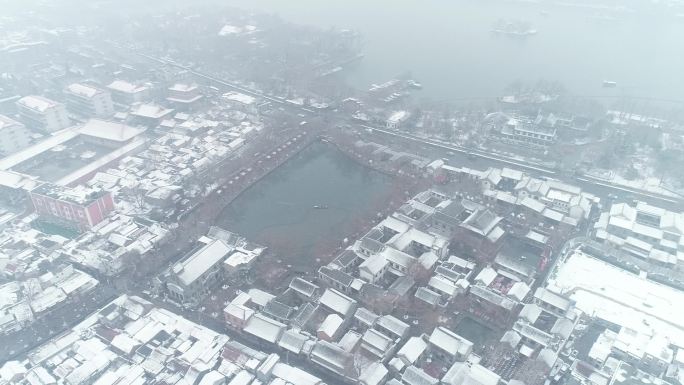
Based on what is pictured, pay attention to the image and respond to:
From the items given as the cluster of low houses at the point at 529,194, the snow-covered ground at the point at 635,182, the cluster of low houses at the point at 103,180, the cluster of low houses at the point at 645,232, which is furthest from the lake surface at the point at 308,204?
the snow-covered ground at the point at 635,182

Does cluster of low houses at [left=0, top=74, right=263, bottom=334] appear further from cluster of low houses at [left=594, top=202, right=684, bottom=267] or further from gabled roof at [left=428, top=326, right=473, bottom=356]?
cluster of low houses at [left=594, top=202, right=684, bottom=267]

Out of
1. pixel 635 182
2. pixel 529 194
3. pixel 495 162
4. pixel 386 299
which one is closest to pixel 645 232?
pixel 529 194

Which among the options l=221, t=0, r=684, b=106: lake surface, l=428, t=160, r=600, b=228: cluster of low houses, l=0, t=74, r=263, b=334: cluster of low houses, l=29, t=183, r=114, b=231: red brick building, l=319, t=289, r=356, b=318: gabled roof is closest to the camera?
l=319, t=289, r=356, b=318: gabled roof

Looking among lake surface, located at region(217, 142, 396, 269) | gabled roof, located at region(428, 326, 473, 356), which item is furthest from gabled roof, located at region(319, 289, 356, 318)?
gabled roof, located at region(428, 326, 473, 356)

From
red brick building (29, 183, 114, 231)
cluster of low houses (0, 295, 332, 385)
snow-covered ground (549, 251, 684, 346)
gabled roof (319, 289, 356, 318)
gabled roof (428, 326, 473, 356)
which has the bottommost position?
snow-covered ground (549, 251, 684, 346)

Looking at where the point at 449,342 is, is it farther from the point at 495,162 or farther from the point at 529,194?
the point at 495,162
